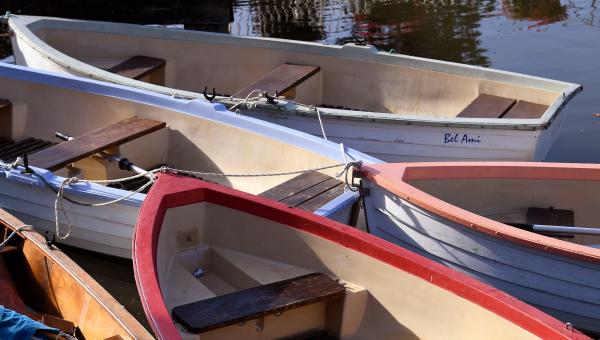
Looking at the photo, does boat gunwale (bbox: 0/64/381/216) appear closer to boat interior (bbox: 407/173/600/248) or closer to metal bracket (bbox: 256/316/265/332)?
boat interior (bbox: 407/173/600/248)

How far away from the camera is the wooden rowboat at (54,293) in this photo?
4.48 m

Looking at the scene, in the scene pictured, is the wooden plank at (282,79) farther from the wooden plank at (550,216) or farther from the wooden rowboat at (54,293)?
the wooden rowboat at (54,293)

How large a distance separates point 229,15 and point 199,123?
7.14 meters

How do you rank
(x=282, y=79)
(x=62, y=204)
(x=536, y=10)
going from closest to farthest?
(x=62, y=204), (x=282, y=79), (x=536, y=10)

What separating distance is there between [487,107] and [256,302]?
13.4 ft

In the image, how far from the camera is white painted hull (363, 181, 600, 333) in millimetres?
5449

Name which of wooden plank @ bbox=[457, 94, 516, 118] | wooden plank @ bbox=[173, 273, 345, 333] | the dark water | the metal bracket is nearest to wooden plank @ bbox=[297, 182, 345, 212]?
wooden plank @ bbox=[173, 273, 345, 333]

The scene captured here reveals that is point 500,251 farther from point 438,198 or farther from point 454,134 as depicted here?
point 454,134

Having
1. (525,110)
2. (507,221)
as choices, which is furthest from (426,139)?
(507,221)

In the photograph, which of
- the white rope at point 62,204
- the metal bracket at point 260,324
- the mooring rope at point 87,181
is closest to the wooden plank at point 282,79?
the mooring rope at point 87,181

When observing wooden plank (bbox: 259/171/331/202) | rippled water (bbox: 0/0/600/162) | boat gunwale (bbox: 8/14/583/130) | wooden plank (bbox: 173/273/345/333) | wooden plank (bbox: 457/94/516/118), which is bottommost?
rippled water (bbox: 0/0/600/162)

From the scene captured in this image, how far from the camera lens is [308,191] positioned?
6.23m

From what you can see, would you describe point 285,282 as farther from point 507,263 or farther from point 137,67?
point 137,67

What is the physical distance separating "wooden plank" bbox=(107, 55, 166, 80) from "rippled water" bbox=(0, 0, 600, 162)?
182 inches
